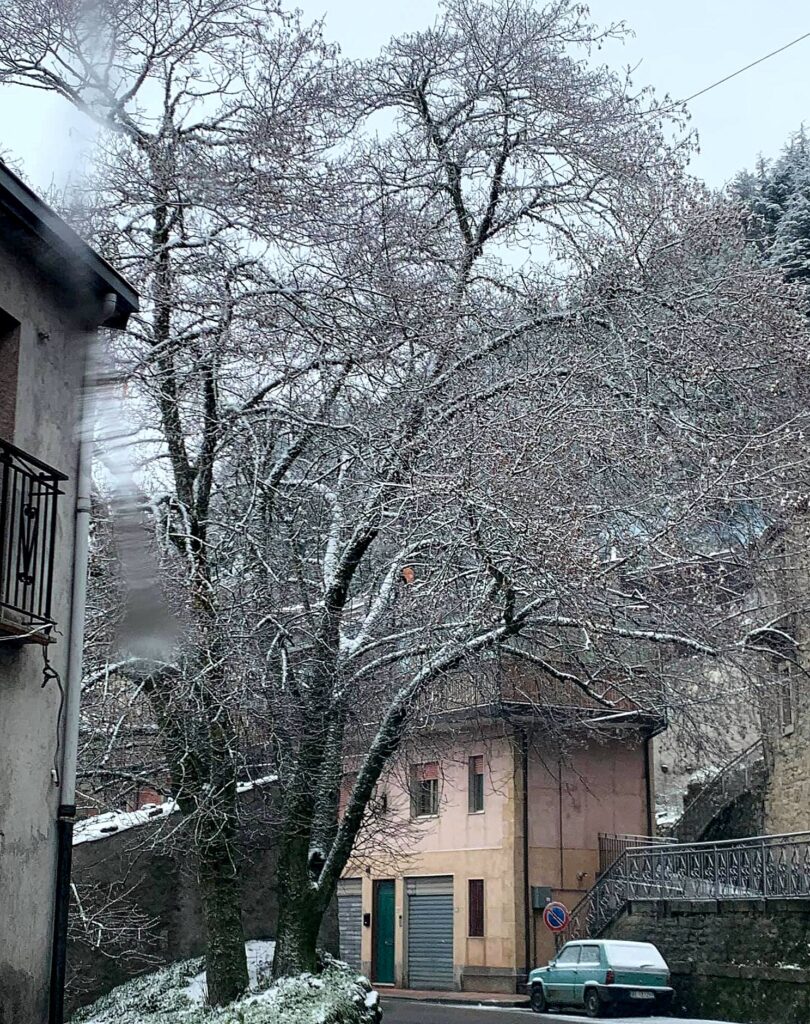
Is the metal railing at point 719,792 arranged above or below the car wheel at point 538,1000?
above

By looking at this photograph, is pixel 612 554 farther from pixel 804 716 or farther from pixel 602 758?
pixel 602 758

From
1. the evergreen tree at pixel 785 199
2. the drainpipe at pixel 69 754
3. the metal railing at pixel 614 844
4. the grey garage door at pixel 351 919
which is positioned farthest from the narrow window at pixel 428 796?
the drainpipe at pixel 69 754

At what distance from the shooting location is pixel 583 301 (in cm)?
1638

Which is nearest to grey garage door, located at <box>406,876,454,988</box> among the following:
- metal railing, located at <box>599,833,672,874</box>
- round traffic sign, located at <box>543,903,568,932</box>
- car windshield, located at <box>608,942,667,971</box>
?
metal railing, located at <box>599,833,672,874</box>

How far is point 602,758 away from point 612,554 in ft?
65.4

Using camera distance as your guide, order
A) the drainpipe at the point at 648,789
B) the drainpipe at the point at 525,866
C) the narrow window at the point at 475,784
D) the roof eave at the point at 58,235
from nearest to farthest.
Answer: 1. the roof eave at the point at 58,235
2. the drainpipe at the point at 525,866
3. the narrow window at the point at 475,784
4. the drainpipe at the point at 648,789

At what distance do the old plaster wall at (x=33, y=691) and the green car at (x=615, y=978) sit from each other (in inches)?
638

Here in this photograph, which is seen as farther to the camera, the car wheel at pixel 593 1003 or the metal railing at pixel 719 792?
the metal railing at pixel 719 792

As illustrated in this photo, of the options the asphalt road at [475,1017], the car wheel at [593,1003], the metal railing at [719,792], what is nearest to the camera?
the asphalt road at [475,1017]

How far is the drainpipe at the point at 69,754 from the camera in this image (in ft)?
30.2

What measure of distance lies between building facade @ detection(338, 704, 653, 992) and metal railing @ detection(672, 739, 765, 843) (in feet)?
3.44

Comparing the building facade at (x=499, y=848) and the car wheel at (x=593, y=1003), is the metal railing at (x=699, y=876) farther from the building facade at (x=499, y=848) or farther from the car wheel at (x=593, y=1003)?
the car wheel at (x=593, y=1003)

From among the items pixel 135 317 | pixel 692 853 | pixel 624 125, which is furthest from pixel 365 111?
pixel 692 853

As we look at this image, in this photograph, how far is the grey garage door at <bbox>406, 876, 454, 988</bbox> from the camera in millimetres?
33281
